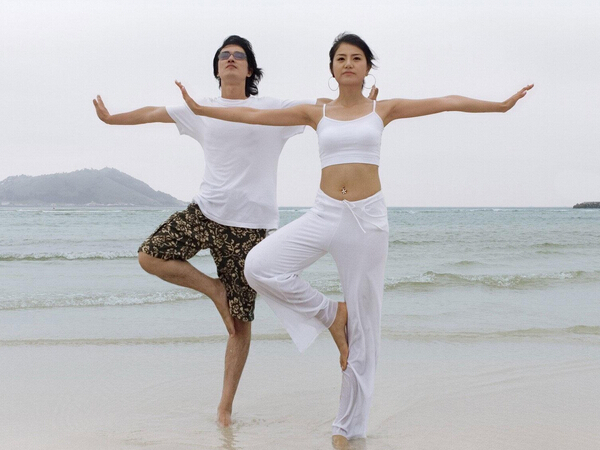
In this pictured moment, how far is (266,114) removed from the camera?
383 cm

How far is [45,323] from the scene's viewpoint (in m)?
7.71

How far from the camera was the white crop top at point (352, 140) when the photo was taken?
12.1ft

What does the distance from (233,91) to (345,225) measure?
1.37m

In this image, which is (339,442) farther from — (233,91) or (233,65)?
(233,65)

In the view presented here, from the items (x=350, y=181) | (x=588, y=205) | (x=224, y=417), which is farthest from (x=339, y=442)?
(x=588, y=205)

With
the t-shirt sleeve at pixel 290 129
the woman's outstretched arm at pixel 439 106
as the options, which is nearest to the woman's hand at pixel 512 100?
the woman's outstretched arm at pixel 439 106

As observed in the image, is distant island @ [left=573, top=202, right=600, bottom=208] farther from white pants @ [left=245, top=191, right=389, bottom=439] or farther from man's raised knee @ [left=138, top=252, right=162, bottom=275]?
man's raised knee @ [left=138, top=252, right=162, bottom=275]

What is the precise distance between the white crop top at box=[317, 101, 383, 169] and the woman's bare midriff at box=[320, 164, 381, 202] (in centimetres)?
4

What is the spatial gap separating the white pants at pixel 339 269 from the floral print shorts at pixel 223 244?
0.56 meters

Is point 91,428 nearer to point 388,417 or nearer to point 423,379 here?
point 388,417

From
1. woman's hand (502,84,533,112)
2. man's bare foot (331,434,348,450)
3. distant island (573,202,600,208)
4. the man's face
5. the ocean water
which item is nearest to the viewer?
woman's hand (502,84,533,112)

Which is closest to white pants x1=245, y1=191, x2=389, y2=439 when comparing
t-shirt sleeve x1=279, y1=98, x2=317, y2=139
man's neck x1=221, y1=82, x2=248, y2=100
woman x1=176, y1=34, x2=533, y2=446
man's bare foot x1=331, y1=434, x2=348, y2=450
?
woman x1=176, y1=34, x2=533, y2=446

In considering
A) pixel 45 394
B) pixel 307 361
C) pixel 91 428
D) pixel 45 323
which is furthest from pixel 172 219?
pixel 45 323

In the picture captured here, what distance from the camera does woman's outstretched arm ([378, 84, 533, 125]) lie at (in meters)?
3.66
